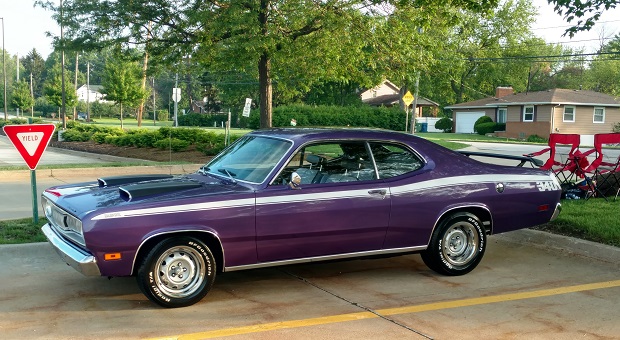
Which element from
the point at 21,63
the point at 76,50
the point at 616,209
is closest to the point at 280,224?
the point at 616,209

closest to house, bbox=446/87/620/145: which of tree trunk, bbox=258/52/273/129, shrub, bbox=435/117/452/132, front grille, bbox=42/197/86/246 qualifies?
shrub, bbox=435/117/452/132

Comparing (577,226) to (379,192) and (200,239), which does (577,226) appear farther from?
(200,239)

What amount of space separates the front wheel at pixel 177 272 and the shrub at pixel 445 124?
5773cm

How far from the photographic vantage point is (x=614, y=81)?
219 feet

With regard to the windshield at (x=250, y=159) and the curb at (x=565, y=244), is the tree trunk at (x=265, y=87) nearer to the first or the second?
the curb at (x=565, y=244)

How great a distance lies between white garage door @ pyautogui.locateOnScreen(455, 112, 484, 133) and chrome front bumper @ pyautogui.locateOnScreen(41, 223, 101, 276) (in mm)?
56019

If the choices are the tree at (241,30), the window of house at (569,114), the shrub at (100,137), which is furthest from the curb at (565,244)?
the window of house at (569,114)

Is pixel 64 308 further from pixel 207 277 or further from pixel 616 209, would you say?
pixel 616 209

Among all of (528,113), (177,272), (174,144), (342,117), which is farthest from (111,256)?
(342,117)

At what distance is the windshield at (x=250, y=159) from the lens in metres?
5.77

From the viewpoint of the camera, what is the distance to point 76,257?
502 centimetres

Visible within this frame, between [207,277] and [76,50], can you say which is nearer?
[207,277]

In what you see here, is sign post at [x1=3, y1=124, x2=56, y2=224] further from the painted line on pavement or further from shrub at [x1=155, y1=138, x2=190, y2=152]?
A: shrub at [x1=155, y1=138, x2=190, y2=152]

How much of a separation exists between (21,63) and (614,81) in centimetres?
12491
